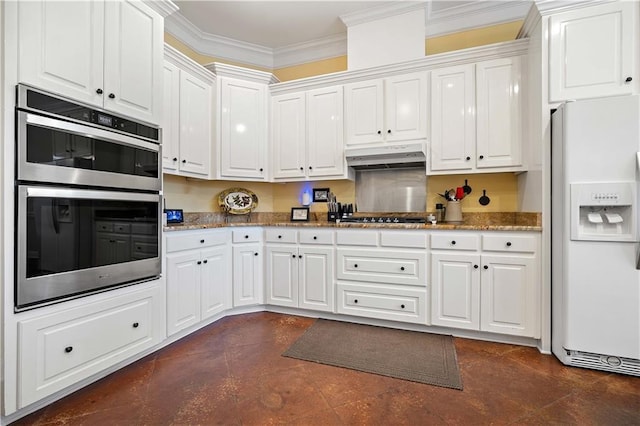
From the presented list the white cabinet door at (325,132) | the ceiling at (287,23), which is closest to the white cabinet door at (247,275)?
the white cabinet door at (325,132)

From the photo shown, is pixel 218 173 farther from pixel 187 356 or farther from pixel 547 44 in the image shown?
pixel 547 44

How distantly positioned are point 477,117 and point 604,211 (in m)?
1.17

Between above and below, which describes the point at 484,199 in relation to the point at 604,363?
above

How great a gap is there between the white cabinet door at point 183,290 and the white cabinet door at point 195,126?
0.86m

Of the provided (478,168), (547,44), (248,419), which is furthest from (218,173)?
(547,44)

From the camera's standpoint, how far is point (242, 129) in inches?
129

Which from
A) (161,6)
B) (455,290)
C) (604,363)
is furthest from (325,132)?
(604,363)

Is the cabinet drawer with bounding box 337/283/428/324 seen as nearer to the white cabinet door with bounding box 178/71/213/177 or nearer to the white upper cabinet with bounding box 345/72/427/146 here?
the white upper cabinet with bounding box 345/72/427/146

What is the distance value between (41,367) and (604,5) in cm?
402

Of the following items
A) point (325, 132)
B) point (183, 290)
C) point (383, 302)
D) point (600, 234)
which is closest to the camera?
point (600, 234)

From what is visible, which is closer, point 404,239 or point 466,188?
point 404,239

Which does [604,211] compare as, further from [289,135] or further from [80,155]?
[80,155]

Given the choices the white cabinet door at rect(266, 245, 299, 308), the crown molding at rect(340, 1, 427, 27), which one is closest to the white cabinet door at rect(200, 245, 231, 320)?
the white cabinet door at rect(266, 245, 299, 308)

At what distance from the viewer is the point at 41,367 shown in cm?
155
